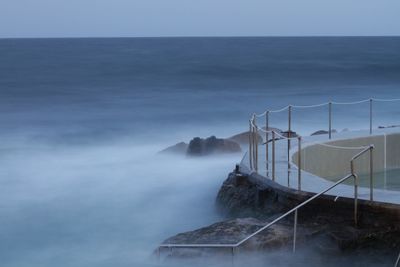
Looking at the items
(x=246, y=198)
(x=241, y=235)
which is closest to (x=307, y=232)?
(x=241, y=235)

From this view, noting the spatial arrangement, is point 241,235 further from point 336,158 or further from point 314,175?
point 336,158

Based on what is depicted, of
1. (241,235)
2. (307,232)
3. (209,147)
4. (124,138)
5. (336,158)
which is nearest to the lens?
(241,235)

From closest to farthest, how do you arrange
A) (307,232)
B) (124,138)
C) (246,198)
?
(307,232) → (246,198) → (124,138)

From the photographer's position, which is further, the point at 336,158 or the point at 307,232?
the point at 336,158

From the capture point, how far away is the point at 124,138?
16516mm

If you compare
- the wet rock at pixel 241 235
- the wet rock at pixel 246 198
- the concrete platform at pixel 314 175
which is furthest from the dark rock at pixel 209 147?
the wet rock at pixel 241 235

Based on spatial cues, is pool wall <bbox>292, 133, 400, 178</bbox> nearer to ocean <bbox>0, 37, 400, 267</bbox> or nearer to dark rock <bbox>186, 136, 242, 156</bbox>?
ocean <bbox>0, 37, 400, 267</bbox>

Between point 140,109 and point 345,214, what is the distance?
16408mm

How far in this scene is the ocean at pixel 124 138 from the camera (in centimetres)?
791

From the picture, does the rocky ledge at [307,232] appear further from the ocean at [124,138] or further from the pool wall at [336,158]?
the pool wall at [336,158]

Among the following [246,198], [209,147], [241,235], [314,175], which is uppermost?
[209,147]

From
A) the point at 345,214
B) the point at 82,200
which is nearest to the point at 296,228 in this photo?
the point at 345,214

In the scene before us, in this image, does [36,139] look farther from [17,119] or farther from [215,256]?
[215,256]

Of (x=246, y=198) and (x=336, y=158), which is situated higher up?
(x=336, y=158)
